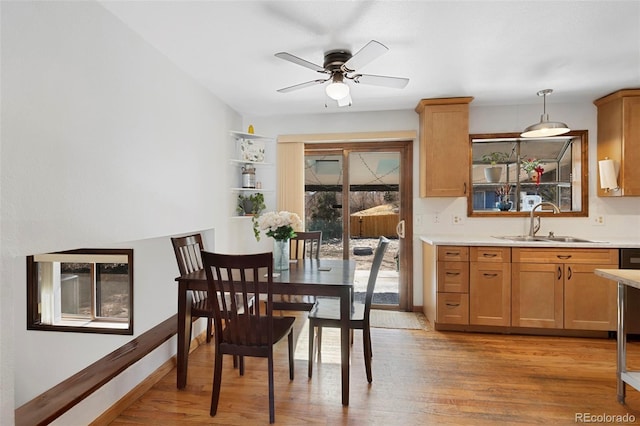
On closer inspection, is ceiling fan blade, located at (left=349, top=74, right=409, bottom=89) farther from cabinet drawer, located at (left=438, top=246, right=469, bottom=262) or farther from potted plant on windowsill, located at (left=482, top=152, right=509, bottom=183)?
potted plant on windowsill, located at (left=482, top=152, right=509, bottom=183)

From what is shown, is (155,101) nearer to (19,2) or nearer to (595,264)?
(19,2)

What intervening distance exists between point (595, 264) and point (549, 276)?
0.41 meters

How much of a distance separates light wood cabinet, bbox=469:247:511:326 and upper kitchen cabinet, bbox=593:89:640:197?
1.40m

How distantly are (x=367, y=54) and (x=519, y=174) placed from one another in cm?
278

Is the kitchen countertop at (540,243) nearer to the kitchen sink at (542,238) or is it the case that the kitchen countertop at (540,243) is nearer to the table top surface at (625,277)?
the kitchen sink at (542,238)

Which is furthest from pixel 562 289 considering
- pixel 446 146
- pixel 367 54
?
pixel 367 54

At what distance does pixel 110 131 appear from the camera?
197cm

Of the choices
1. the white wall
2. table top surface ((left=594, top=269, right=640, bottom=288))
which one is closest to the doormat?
table top surface ((left=594, top=269, right=640, bottom=288))

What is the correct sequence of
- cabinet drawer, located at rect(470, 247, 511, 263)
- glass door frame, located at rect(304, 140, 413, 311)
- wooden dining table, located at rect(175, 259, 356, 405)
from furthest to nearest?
glass door frame, located at rect(304, 140, 413, 311), cabinet drawer, located at rect(470, 247, 511, 263), wooden dining table, located at rect(175, 259, 356, 405)

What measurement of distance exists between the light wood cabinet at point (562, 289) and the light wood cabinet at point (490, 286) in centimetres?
7

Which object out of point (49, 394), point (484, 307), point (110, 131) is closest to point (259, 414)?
point (49, 394)

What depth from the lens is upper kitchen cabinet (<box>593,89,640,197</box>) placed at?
3.17m

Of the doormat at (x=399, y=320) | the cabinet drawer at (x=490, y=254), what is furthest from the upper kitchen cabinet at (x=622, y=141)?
the doormat at (x=399, y=320)

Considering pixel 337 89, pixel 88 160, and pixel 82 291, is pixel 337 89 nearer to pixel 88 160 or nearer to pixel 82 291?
pixel 88 160
